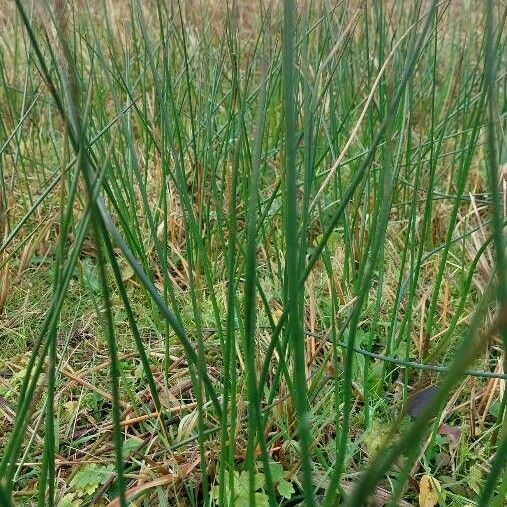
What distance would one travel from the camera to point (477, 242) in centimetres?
132

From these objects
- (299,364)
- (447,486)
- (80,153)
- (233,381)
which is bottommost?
(447,486)

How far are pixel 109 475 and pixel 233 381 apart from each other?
0.24m

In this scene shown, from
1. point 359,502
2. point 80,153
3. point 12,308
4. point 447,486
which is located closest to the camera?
point 359,502

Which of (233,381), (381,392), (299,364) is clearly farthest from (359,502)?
(381,392)

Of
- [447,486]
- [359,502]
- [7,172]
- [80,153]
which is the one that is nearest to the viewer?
[359,502]

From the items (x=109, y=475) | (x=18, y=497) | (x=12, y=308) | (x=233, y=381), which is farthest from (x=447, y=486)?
(x=12, y=308)

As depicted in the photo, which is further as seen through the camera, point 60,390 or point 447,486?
point 60,390

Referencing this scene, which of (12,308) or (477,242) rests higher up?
(477,242)

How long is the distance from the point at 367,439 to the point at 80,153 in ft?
1.92

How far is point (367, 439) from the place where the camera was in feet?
2.75

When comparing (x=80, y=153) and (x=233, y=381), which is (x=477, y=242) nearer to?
(x=233, y=381)

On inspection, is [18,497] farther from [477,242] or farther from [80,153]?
[477,242]

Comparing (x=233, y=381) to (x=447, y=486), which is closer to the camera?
(x=233, y=381)

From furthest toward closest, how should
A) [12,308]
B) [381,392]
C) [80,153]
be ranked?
[12,308] < [381,392] < [80,153]
